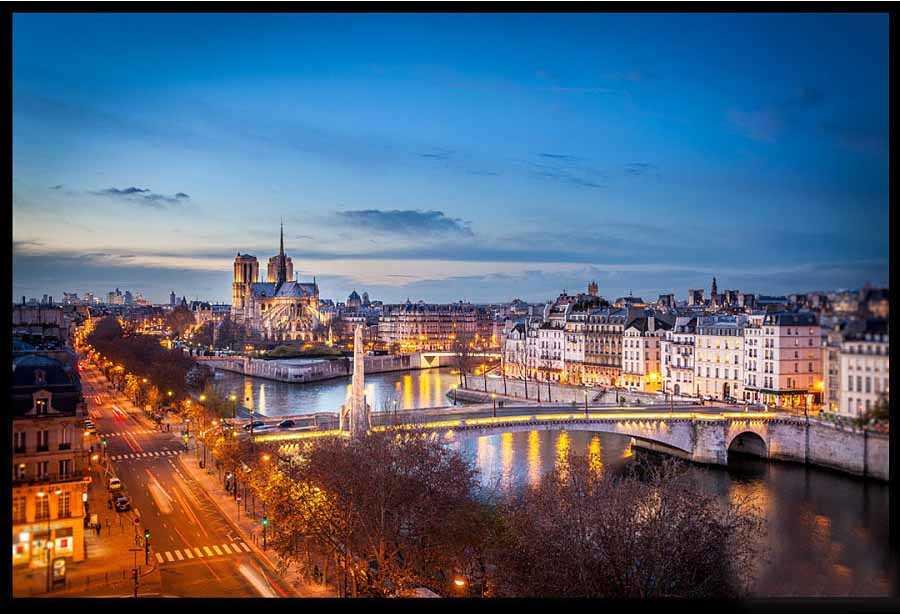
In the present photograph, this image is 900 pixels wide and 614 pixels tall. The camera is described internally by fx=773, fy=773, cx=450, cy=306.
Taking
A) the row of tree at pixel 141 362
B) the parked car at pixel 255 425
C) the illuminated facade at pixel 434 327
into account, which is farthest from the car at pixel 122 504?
the illuminated facade at pixel 434 327

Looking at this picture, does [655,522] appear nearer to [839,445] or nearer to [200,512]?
[839,445]

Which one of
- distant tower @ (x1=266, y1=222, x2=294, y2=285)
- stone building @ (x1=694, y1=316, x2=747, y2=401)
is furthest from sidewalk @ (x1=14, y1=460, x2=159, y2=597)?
distant tower @ (x1=266, y1=222, x2=294, y2=285)

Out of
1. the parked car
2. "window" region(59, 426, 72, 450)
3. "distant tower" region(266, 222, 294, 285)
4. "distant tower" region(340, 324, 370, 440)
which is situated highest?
"distant tower" region(266, 222, 294, 285)

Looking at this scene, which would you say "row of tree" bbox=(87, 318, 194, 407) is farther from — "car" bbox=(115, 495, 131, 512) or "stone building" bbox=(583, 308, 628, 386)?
"stone building" bbox=(583, 308, 628, 386)

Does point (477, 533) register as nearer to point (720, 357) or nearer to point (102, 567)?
point (102, 567)

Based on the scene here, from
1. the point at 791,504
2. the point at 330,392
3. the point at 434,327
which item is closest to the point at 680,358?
the point at 791,504

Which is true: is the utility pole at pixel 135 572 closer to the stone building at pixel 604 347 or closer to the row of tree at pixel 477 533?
the row of tree at pixel 477 533
